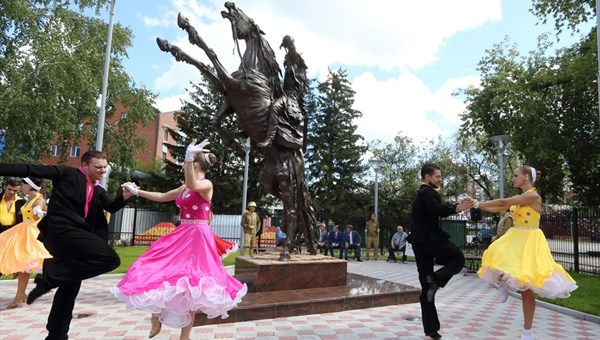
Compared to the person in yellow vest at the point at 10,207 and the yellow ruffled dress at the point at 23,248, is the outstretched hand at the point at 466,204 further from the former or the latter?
the person in yellow vest at the point at 10,207

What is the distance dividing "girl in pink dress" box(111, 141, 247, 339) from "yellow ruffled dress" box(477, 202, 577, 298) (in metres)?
3.09

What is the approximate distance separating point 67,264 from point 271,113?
498 centimetres

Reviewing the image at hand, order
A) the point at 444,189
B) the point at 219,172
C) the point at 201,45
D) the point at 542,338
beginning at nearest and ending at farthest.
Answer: the point at 542,338 < the point at 201,45 < the point at 219,172 < the point at 444,189

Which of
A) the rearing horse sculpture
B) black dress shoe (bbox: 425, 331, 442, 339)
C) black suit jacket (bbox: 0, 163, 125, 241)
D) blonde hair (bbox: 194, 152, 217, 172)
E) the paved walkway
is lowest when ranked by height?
the paved walkway

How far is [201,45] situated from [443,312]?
6.31m

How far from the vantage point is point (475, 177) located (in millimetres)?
38875

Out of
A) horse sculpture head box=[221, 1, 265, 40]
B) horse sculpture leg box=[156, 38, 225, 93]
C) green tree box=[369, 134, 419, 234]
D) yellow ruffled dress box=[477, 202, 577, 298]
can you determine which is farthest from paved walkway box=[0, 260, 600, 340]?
green tree box=[369, 134, 419, 234]

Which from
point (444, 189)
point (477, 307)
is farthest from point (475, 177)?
point (477, 307)

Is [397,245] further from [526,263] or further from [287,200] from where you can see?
[526,263]

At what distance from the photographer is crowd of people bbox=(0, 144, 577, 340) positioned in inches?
145

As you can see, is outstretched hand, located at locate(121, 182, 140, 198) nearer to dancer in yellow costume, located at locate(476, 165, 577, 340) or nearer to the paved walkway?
the paved walkway

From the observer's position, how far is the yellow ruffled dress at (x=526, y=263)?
469cm

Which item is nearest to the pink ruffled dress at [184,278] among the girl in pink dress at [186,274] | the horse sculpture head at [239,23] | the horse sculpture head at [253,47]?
the girl in pink dress at [186,274]

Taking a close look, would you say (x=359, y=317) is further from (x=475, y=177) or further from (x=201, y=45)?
(x=475, y=177)
